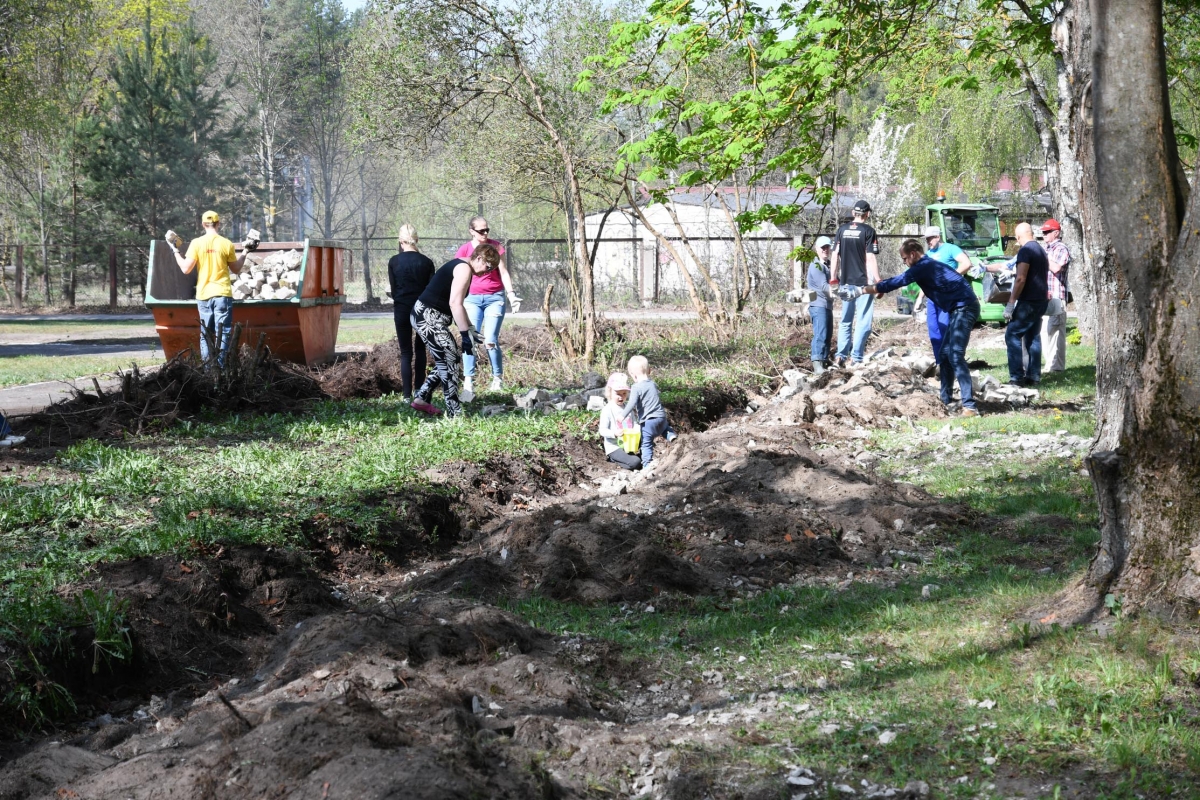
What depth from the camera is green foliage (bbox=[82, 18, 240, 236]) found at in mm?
28016

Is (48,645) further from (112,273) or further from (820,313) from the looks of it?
(112,273)

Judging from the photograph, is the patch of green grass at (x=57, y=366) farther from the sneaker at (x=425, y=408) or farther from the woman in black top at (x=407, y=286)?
the sneaker at (x=425, y=408)

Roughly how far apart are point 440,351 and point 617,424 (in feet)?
5.83

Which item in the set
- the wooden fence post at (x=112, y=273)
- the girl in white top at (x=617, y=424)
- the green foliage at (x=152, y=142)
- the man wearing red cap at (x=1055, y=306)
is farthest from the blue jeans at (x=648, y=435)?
the green foliage at (x=152, y=142)

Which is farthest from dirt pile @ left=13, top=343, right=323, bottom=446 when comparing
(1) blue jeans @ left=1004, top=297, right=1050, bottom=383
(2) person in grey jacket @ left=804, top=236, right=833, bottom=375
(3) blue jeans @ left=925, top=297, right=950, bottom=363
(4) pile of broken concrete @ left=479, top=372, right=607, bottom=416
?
(1) blue jeans @ left=1004, top=297, right=1050, bottom=383

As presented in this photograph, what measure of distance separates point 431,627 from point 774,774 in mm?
1677

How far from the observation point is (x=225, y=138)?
31547 mm

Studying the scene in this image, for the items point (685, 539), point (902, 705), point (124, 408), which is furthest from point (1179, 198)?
point (124, 408)

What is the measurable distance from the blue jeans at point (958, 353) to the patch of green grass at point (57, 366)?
30.0ft

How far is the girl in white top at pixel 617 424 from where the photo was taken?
9.06m

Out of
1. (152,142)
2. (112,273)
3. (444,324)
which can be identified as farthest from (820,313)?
(152,142)

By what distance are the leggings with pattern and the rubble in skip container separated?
4665 millimetres

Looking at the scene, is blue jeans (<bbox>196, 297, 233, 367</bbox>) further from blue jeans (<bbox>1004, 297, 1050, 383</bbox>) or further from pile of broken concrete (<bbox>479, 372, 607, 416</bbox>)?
blue jeans (<bbox>1004, 297, 1050, 383</bbox>)

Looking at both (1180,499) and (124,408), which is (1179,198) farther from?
(124,408)
